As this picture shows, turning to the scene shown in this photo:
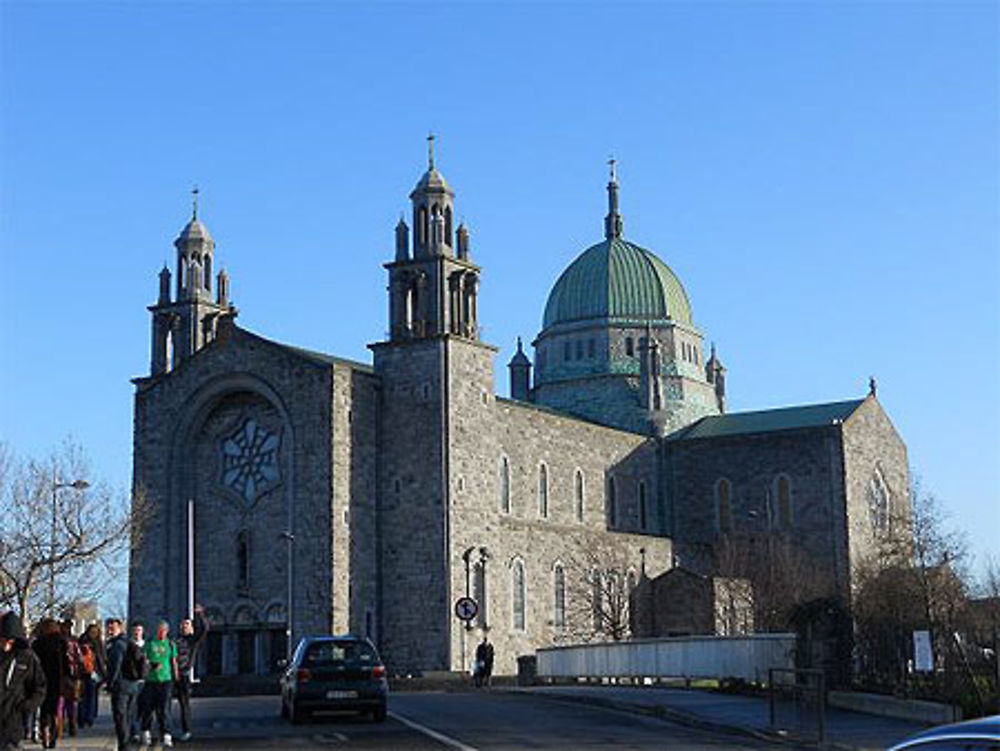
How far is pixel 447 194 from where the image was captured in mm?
60812

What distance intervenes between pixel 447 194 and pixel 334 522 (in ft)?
43.8

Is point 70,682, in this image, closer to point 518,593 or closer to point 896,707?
point 896,707

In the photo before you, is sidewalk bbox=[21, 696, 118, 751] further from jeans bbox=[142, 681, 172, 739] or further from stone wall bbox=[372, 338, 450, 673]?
stone wall bbox=[372, 338, 450, 673]

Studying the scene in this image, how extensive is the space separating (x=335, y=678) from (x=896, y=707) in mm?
9321

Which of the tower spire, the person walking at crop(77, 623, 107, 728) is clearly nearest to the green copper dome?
the tower spire

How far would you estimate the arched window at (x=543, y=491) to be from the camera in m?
66.4

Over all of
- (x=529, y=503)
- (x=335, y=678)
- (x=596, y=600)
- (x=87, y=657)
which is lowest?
(x=335, y=678)

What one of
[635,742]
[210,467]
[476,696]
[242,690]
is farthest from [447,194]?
[635,742]

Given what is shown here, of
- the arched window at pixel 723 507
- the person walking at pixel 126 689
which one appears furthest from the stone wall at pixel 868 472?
the person walking at pixel 126 689

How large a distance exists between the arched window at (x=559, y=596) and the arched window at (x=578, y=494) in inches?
168

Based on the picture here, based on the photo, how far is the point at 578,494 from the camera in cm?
6944

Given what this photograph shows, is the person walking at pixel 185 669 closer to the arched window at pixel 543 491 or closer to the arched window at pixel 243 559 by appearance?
the arched window at pixel 243 559

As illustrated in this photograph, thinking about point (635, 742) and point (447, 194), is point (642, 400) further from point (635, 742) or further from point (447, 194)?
point (635, 742)

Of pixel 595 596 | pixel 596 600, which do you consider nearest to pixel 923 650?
pixel 596 600
